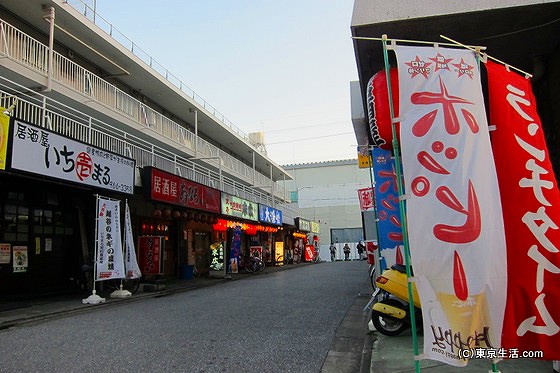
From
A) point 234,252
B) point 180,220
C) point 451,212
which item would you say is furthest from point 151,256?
point 451,212

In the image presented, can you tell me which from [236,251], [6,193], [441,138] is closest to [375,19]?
[441,138]

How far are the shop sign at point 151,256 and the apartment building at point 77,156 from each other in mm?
73

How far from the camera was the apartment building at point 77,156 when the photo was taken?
11633mm

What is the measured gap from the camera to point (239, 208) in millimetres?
24078

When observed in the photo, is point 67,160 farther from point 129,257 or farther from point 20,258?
point 129,257

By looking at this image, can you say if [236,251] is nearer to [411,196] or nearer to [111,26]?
[111,26]

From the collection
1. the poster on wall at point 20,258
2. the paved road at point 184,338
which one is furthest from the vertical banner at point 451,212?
the poster on wall at point 20,258

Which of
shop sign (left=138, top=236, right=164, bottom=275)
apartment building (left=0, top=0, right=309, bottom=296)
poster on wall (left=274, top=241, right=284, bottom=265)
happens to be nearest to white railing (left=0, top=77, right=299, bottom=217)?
apartment building (left=0, top=0, right=309, bottom=296)

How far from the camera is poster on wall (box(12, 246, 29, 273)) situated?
483 inches

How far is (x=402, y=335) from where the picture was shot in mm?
6844

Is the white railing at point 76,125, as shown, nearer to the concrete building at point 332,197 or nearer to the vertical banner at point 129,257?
the vertical banner at point 129,257

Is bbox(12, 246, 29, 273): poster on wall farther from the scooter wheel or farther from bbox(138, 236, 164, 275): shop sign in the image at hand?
the scooter wheel

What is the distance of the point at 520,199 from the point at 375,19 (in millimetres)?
2824

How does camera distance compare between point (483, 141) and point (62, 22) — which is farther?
point (62, 22)
